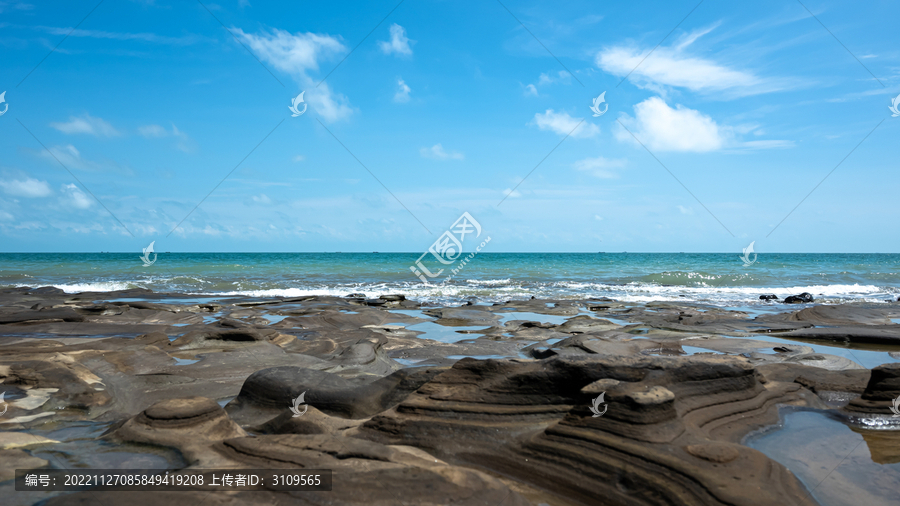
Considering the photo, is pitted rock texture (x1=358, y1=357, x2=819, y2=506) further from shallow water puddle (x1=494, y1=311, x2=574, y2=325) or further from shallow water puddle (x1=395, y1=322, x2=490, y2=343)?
shallow water puddle (x1=494, y1=311, x2=574, y2=325)

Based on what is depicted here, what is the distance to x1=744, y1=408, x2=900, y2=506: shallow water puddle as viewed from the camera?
2.68 meters

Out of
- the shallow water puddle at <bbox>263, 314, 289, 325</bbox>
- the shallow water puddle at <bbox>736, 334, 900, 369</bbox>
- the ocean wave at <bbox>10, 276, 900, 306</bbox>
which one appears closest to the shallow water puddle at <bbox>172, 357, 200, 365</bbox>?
the shallow water puddle at <bbox>263, 314, 289, 325</bbox>

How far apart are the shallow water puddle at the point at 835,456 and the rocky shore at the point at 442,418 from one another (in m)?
0.03

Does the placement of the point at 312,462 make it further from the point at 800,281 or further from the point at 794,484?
the point at 800,281

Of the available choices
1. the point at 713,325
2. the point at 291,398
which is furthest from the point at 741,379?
the point at 713,325

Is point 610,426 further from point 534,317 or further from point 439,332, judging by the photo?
point 534,317

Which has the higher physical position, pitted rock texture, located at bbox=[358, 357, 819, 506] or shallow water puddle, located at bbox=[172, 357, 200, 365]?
pitted rock texture, located at bbox=[358, 357, 819, 506]

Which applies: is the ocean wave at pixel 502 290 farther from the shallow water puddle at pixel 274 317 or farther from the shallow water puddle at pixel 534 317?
the shallow water puddle at pixel 274 317

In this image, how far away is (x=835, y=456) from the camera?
3.16 m

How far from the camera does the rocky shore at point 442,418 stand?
2.41 m

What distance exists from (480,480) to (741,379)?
255cm
